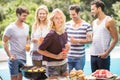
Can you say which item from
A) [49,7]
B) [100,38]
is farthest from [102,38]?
[49,7]

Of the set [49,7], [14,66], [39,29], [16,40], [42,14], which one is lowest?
[14,66]

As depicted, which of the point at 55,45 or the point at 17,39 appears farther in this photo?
the point at 17,39

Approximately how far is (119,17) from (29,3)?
3803 mm

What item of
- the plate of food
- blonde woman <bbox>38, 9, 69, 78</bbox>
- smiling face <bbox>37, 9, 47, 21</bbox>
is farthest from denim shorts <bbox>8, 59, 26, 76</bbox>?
the plate of food

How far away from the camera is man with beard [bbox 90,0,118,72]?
3.77 meters

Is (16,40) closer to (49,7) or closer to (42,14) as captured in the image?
(42,14)

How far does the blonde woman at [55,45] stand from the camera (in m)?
3.25

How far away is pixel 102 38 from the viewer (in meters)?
3.82

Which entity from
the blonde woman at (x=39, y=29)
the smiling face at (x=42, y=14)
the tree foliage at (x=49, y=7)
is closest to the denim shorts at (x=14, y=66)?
the blonde woman at (x=39, y=29)

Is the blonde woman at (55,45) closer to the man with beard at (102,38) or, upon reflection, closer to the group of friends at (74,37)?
the group of friends at (74,37)

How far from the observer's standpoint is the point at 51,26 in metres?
3.27

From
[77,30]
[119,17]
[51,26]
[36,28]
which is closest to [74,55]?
[77,30]

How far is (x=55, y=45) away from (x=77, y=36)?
797 mm

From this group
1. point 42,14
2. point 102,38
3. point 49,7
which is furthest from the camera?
point 49,7
